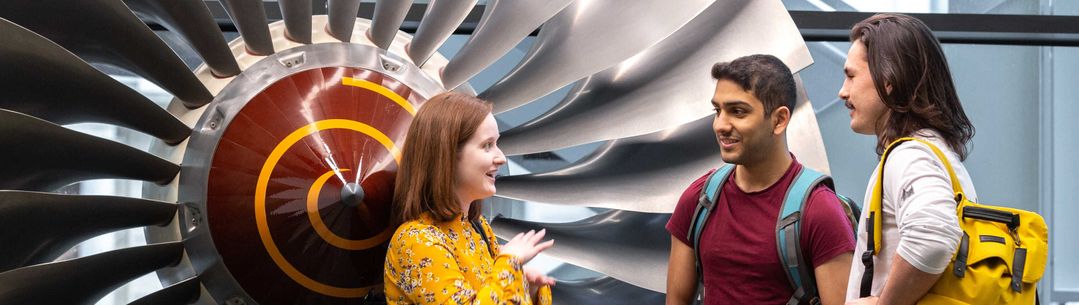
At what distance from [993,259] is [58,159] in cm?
144

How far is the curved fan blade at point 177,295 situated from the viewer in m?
1.97

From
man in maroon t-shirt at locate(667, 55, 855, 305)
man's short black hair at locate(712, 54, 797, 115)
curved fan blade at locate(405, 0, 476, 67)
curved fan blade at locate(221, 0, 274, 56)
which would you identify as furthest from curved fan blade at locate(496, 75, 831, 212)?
curved fan blade at locate(221, 0, 274, 56)

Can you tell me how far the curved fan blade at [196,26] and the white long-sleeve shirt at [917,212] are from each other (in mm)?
1194

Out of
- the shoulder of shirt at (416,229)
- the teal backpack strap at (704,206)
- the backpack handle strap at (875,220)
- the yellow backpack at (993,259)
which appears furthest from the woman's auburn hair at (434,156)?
the yellow backpack at (993,259)

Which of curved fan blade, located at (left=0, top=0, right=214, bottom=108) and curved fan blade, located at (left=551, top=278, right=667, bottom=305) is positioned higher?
curved fan blade, located at (left=0, top=0, right=214, bottom=108)

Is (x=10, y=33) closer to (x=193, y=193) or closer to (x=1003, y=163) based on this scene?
(x=193, y=193)

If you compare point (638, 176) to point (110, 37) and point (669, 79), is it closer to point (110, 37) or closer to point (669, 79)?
point (669, 79)

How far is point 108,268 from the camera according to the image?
1859 mm

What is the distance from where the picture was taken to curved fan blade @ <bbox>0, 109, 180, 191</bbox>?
4.99ft

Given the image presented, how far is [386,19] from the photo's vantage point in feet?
7.33

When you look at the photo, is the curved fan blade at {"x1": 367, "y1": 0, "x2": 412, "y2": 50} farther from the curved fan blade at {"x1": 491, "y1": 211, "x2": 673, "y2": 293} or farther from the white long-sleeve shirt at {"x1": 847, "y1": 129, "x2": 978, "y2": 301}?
the white long-sleeve shirt at {"x1": 847, "y1": 129, "x2": 978, "y2": 301}

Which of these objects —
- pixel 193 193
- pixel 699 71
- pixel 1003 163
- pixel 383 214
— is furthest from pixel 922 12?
pixel 193 193

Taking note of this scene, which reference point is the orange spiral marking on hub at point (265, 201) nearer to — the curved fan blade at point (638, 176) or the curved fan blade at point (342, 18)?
the curved fan blade at point (342, 18)

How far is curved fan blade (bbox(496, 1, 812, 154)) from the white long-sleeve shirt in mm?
440
